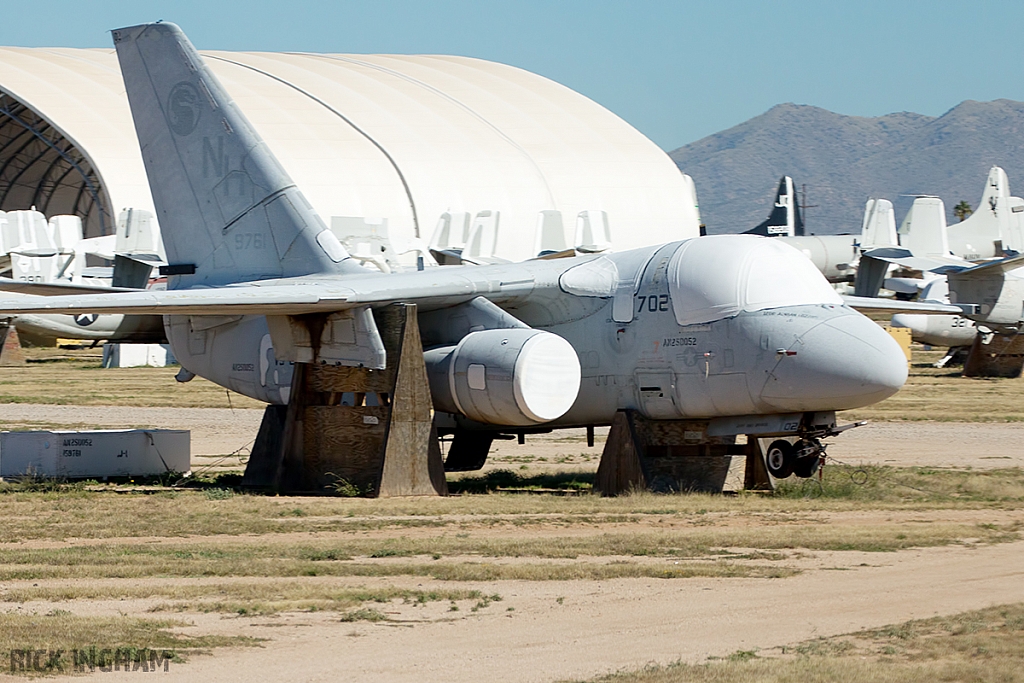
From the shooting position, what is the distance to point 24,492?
692 inches

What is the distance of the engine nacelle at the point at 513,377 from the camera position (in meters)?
16.1

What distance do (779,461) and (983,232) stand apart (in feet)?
147

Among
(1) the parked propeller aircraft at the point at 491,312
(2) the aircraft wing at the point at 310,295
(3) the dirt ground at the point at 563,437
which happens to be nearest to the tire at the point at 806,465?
(1) the parked propeller aircraft at the point at 491,312

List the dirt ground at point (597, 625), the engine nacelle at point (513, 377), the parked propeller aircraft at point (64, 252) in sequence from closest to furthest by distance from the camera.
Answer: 1. the dirt ground at point (597, 625)
2. the engine nacelle at point (513, 377)
3. the parked propeller aircraft at point (64, 252)

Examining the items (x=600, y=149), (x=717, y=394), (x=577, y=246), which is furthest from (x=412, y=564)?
(x=600, y=149)

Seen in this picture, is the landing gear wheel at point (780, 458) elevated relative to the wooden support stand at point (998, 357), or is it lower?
lower

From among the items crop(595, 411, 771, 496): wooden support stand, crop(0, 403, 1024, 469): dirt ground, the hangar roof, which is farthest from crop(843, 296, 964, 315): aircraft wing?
the hangar roof

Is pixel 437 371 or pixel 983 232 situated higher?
pixel 983 232

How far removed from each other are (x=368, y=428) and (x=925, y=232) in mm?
39255

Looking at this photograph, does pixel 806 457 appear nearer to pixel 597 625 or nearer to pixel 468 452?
pixel 468 452

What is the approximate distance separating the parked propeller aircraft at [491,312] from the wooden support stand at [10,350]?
33838 millimetres

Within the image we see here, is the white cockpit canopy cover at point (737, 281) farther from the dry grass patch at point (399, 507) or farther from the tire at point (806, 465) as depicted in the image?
the dry grass patch at point (399, 507)

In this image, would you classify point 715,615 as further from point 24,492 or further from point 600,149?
point 600,149

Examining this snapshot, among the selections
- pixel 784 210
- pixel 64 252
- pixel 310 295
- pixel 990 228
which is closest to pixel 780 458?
pixel 310 295
